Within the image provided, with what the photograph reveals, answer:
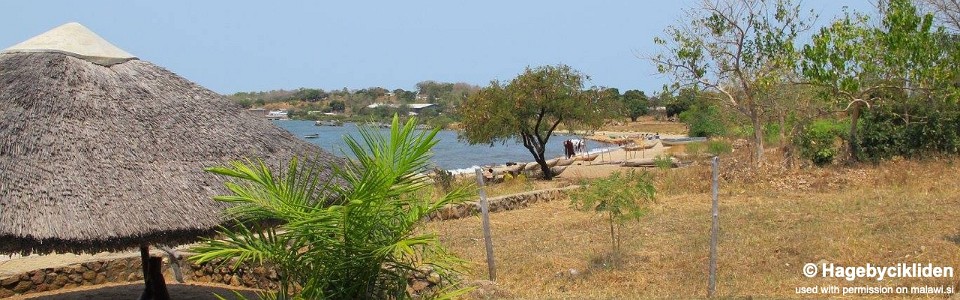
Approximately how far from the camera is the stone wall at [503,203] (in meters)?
16.5

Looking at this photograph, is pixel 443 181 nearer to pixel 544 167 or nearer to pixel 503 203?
pixel 503 203

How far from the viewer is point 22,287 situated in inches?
415

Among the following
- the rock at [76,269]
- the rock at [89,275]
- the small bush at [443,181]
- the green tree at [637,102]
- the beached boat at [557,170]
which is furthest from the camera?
the green tree at [637,102]

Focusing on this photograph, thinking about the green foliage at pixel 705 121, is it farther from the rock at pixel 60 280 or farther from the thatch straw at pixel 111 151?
the thatch straw at pixel 111 151

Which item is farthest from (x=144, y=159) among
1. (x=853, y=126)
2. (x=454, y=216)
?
(x=853, y=126)

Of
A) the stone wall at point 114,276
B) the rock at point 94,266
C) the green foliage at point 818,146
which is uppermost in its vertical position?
the green foliage at point 818,146

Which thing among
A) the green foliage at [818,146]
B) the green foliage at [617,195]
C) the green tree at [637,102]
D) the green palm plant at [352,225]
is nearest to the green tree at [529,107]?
the green foliage at [818,146]

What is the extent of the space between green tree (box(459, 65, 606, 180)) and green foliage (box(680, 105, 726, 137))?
14221 mm

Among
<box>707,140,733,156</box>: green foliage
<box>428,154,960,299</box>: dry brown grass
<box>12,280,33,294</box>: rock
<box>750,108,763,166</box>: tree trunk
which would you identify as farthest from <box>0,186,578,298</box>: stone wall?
<box>707,140,733,156</box>: green foliage

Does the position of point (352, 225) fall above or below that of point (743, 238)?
above

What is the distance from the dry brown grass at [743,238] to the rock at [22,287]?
5.05 metres

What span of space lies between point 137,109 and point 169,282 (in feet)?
11.8

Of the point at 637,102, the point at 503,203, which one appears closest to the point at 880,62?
the point at 503,203

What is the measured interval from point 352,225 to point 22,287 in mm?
6168
